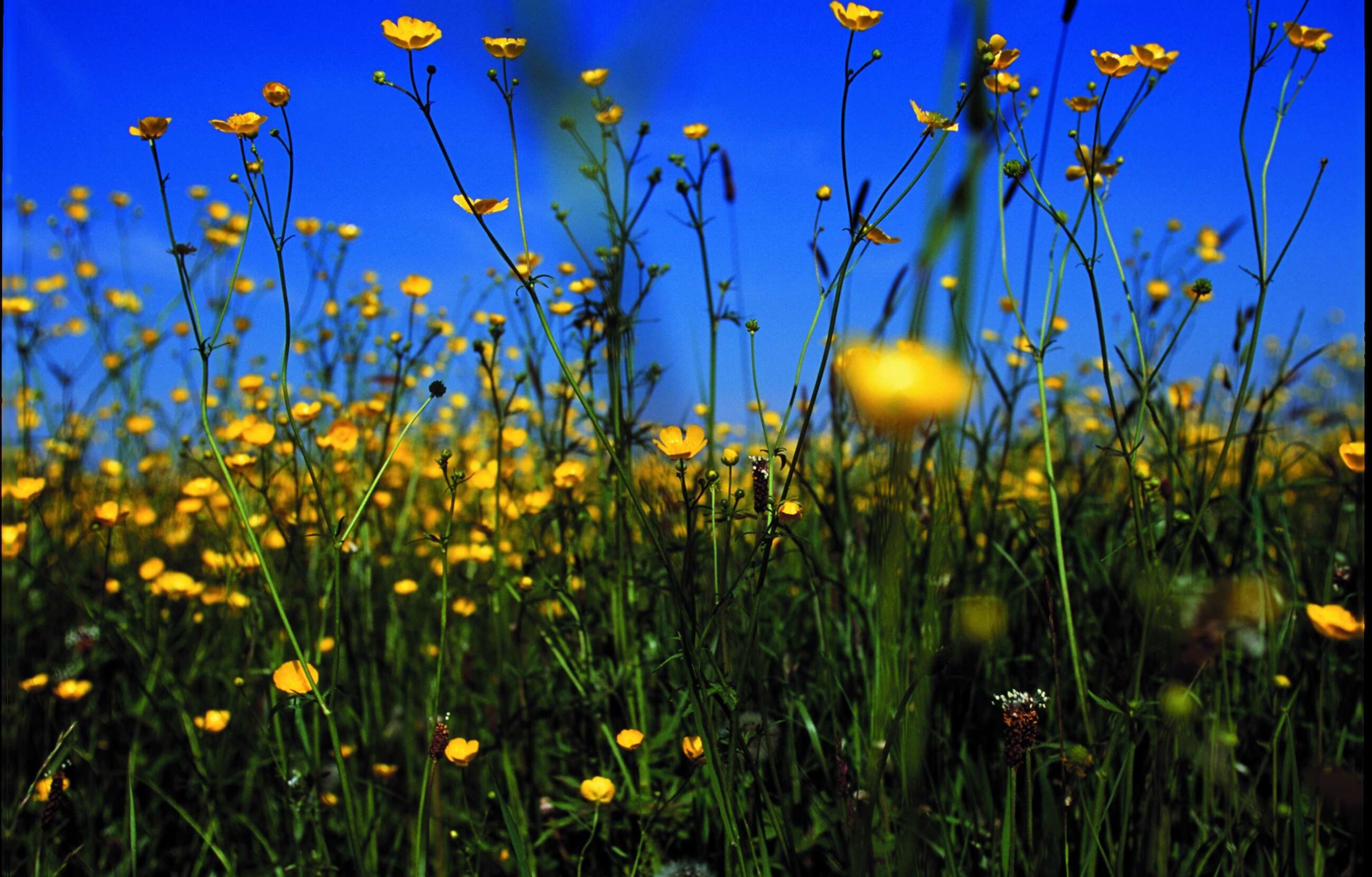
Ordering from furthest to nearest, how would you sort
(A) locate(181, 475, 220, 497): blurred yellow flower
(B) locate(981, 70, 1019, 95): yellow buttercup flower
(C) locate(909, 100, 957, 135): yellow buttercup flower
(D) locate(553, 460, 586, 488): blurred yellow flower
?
(A) locate(181, 475, 220, 497): blurred yellow flower < (D) locate(553, 460, 586, 488): blurred yellow flower < (B) locate(981, 70, 1019, 95): yellow buttercup flower < (C) locate(909, 100, 957, 135): yellow buttercup flower

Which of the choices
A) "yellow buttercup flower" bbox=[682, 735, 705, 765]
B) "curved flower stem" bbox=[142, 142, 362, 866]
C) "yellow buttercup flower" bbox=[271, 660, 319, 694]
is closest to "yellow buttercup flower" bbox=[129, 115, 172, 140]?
"curved flower stem" bbox=[142, 142, 362, 866]

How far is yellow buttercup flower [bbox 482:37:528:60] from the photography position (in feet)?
3.02

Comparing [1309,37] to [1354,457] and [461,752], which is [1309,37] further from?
[461,752]

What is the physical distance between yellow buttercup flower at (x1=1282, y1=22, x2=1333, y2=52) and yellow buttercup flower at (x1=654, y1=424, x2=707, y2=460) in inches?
35.8

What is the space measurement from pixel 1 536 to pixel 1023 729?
1947 millimetres

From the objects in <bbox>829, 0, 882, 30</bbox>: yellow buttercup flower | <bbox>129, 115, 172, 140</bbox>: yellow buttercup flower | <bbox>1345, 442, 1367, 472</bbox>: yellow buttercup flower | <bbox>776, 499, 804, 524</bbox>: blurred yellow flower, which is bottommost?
<bbox>776, 499, 804, 524</bbox>: blurred yellow flower

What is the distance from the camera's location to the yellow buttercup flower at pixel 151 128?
3.28 feet

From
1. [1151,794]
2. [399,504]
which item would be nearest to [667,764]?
[1151,794]

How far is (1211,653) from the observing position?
1144 millimetres

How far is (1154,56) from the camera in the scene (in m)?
1.13

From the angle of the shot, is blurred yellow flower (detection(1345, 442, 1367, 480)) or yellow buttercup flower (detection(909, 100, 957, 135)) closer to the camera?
yellow buttercup flower (detection(909, 100, 957, 135))

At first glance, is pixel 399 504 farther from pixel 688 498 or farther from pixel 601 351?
pixel 688 498

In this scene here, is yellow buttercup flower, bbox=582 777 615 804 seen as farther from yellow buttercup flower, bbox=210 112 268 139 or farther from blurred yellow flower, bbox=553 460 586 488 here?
yellow buttercup flower, bbox=210 112 268 139

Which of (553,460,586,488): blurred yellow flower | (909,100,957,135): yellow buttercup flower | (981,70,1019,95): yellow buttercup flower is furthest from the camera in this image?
(553,460,586,488): blurred yellow flower
